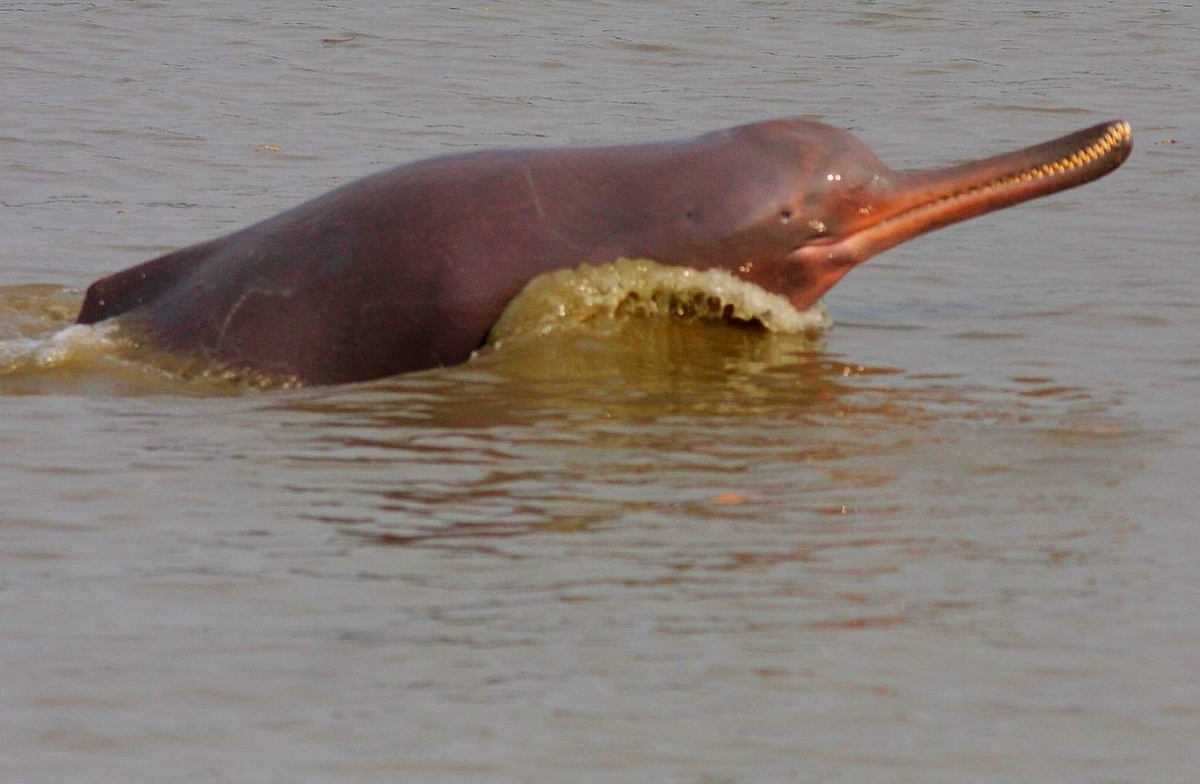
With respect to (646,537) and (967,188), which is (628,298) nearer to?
(967,188)

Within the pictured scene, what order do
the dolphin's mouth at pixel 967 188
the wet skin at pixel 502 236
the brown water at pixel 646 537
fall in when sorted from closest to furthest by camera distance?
the brown water at pixel 646 537 < the wet skin at pixel 502 236 < the dolphin's mouth at pixel 967 188

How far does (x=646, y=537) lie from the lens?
18.8 ft

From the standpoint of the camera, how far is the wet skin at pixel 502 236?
7805 millimetres

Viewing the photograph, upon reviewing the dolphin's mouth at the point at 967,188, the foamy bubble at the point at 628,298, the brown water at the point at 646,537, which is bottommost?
the brown water at the point at 646,537

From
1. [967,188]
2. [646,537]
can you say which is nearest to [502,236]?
[967,188]

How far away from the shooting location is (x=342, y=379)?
25.5 ft

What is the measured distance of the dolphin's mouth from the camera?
823cm

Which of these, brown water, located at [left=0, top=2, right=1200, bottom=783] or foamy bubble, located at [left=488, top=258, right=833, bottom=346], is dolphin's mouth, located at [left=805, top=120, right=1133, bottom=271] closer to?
foamy bubble, located at [left=488, top=258, right=833, bottom=346]

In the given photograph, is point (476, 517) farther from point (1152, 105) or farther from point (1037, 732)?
point (1152, 105)

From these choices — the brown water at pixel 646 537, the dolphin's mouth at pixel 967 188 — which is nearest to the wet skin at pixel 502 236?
the dolphin's mouth at pixel 967 188

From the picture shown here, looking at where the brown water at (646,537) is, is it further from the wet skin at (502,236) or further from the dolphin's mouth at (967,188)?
the dolphin's mouth at (967,188)

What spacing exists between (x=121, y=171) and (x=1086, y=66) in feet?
25.3

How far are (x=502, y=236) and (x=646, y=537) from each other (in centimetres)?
235

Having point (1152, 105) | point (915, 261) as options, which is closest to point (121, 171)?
point (915, 261)
